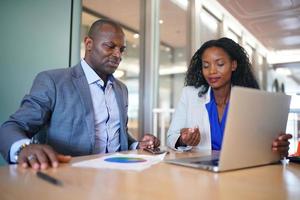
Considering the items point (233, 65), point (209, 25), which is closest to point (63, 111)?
point (233, 65)

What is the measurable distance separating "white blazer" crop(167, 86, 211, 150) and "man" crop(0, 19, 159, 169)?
0.27 metres

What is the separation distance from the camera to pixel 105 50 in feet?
5.30

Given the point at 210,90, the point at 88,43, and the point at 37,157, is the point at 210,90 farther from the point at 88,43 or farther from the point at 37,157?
the point at 37,157

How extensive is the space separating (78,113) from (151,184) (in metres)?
0.73

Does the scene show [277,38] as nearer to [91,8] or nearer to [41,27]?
[91,8]

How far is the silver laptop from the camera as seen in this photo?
796mm

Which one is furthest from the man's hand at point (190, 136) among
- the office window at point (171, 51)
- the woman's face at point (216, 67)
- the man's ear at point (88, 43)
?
the office window at point (171, 51)

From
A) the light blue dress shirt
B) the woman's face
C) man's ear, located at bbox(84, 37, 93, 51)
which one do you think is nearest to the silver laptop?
the light blue dress shirt

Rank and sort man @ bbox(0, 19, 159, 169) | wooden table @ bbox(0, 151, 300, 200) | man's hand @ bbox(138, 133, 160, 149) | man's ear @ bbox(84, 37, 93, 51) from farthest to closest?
man's ear @ bbox(84, 37, 93, 51) → man's hand @ bbox(138, 133, 160, 149) → man @ bbox(0, 19, 159, 169) → wooden table @ bbox(0, 151, 300, 200)

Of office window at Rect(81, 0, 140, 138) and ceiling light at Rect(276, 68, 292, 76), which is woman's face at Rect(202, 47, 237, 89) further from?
ceiling light at Rect(276, 68, 292, 76)

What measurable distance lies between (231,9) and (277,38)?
128cm

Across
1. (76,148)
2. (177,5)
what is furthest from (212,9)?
(76,148)

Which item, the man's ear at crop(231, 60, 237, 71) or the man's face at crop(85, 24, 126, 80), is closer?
the man's face at crop(85, 24, 126, 80)

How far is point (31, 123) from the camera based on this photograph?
118 cm
